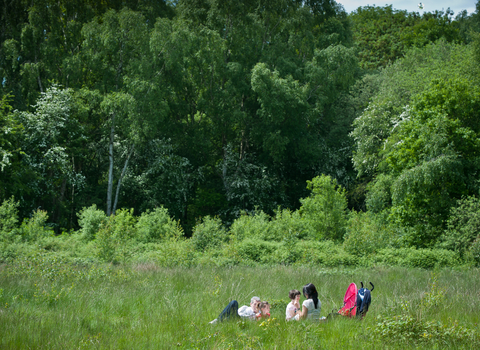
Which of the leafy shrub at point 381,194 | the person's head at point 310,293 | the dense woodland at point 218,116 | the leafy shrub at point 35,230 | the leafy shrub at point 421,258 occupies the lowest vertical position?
the leafy shrub at point 421,258

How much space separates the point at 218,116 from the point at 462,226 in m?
17.4

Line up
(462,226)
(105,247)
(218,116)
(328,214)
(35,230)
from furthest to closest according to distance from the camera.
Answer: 1. (218,116)
2. (328,214)
3. (35,230)
4. (462,226)
5. (105,247)

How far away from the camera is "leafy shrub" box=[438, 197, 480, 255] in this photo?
1559 cm

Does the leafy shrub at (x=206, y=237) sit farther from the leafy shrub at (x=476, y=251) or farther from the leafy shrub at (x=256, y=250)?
the leafy shrub at (x=476, y=251)

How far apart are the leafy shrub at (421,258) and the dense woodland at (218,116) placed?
279cm

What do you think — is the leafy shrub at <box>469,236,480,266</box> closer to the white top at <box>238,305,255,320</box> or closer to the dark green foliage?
the white top at <box>238,305,255,320</box>

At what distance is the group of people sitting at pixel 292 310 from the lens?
702 cm

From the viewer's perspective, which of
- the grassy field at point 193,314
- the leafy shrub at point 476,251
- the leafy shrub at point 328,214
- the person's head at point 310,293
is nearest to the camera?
the grassy field at point 193,314

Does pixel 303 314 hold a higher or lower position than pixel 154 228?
higher

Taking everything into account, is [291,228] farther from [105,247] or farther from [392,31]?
[392,31]

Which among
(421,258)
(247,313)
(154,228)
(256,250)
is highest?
(247,313)

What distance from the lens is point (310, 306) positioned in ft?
23.2

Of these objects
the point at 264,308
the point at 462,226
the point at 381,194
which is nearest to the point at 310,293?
the point at 264,308

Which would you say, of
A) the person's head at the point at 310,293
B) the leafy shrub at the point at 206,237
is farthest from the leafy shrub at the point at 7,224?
the person's head at the point at 310,293
